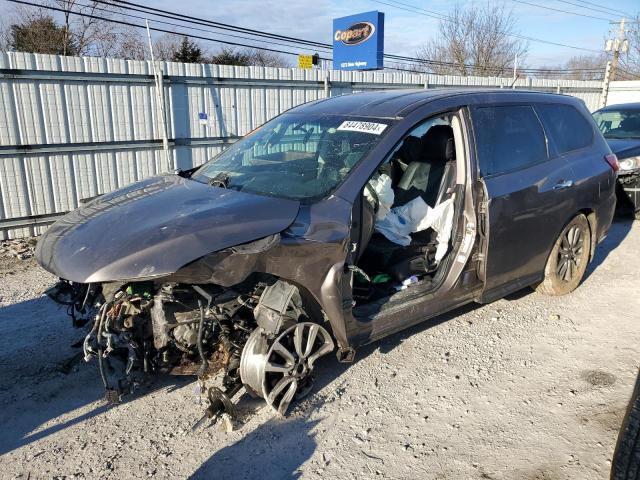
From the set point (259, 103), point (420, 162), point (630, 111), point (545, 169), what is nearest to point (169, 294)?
point (420, 162)

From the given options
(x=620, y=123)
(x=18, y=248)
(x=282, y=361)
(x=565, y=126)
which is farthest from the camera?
(x=620, y=123)

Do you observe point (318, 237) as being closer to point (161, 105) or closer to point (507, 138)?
point (507, 138)

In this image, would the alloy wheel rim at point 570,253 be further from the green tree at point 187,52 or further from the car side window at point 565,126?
the green tree at point 187,52

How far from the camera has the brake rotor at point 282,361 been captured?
9.91 ft

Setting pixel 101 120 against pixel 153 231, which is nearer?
pixel 153 231

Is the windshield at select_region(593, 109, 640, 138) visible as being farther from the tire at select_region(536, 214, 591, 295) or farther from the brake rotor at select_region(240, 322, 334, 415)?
the brake rotor at select_region(240, 322, 334, 415)

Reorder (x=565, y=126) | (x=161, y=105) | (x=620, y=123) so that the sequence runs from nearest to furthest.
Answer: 1. (x=565, y=126)
2. (x=161, y=105)
3. (x=620, y=123)

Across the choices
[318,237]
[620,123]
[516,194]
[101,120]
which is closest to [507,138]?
[516,194]

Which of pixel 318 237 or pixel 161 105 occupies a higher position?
pixel 161 105

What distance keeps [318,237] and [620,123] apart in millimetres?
8562

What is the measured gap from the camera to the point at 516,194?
404 cm

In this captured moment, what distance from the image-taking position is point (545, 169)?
437 centimetres

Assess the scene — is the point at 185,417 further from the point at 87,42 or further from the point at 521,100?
the point at 87,42

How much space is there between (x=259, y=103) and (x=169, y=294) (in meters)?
7.36
